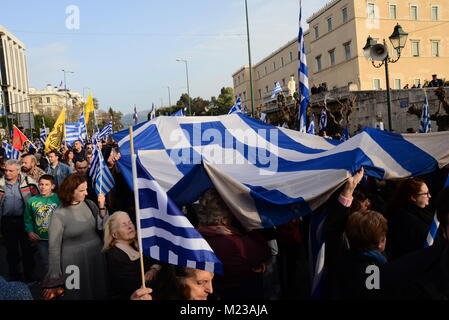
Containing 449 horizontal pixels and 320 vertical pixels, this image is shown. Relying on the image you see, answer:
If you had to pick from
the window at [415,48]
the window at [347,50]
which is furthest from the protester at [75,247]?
the window at [415,48]

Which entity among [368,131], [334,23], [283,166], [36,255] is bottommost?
[36,255]

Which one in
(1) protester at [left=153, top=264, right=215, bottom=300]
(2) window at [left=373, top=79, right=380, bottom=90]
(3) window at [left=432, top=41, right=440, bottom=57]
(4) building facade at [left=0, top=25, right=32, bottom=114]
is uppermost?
(4) building facade at [left=0, top=25, right=32, bottom=114]

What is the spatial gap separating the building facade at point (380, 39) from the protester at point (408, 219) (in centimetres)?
3570

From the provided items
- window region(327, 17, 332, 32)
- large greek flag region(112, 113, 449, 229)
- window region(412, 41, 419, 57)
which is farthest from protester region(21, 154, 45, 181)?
window region(412, 41, 419, 57)

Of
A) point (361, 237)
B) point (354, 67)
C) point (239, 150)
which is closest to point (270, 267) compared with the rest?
point (361, 237)

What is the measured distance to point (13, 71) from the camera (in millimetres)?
88625

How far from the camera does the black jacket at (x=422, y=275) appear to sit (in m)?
2.03

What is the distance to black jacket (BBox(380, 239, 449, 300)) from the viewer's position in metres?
2.03

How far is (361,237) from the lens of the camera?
2.47 m

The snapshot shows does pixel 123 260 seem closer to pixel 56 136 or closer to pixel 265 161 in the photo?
pixel 265 161

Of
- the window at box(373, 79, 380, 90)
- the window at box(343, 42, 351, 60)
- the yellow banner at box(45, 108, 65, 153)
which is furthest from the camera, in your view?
the window at box(343, 42, 351, 60)

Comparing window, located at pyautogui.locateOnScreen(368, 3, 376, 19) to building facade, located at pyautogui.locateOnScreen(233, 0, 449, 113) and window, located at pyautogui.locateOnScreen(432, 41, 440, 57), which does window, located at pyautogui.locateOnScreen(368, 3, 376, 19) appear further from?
window, located at pyautogui.locateOnScreen(432, 41, 440, 57)

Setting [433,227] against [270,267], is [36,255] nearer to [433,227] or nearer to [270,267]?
[270,267]
